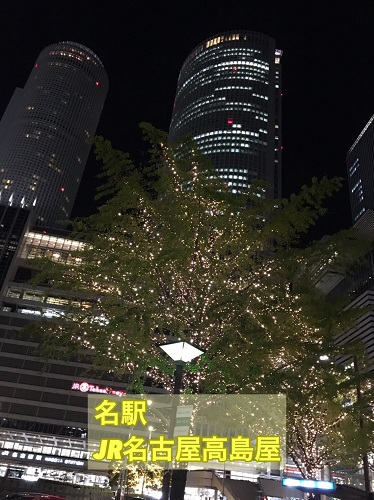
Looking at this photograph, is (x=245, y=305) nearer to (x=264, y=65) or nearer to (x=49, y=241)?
(x=49, y=241)

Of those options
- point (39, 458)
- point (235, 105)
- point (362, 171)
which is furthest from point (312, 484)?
point (235, 105)

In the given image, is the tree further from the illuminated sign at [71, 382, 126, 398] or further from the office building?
Result: the illuminated sign at [71, 382, 126, 398]

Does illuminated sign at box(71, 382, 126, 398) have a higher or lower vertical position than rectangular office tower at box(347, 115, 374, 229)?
lower

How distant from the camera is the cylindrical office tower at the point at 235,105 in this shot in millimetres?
116125

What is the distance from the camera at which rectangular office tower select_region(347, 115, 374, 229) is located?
116 m

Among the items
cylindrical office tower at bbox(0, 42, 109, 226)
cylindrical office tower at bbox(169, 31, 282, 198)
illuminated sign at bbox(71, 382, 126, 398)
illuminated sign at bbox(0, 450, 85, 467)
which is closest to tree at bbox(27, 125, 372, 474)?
illuminated sign at bbox(71, 382, 126, 398)

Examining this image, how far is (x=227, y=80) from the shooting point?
135m

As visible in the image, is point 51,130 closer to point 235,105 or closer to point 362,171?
point 235,105

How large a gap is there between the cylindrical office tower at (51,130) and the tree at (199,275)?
5030 inches

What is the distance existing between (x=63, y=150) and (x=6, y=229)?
82.7 meters

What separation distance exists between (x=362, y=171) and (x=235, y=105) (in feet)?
141

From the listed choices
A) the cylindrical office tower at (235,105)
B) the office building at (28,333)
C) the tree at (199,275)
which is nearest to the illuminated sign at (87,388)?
the office building at (28,333)

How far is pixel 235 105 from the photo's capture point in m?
127

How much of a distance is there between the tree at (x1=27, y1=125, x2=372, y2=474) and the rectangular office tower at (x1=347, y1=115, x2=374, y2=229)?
109139mm
